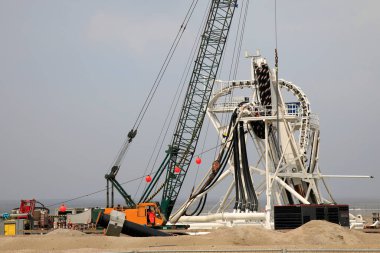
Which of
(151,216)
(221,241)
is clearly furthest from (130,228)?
(151,216)

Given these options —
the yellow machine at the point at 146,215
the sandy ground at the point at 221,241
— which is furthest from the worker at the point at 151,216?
the sandy ground at the point at 221,241

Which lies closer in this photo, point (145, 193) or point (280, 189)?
point (280, 189)

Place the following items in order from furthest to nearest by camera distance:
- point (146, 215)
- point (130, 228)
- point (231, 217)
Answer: point (146, 215), point (231, 217), point (130, 228)

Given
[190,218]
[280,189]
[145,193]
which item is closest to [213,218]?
[190,218]

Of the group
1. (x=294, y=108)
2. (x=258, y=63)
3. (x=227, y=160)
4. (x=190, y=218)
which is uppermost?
(x=258, y=63)

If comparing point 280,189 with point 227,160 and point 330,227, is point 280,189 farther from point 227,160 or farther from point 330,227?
point 330,227

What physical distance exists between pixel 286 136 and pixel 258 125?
134 inches

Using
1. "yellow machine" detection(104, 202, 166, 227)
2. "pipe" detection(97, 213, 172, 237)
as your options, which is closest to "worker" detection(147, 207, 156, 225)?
"yellow machine" detection(104, 202, 166, 227)

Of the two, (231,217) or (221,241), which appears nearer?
(221,241)

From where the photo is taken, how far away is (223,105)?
217 feet

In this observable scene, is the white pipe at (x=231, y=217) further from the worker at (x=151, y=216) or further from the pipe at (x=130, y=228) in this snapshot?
the pipe at (x=130, y=228)

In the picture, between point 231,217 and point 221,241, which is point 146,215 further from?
point 221,241

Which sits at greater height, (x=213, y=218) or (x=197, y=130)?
(x=197, y=130)

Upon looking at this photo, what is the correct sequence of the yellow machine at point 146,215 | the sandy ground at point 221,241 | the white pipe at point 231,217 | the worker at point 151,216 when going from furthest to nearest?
the worker at point 151,216
the yellow machine at point 146,215
the white pipe at point 231,217
the sandy ground at point 221,241
